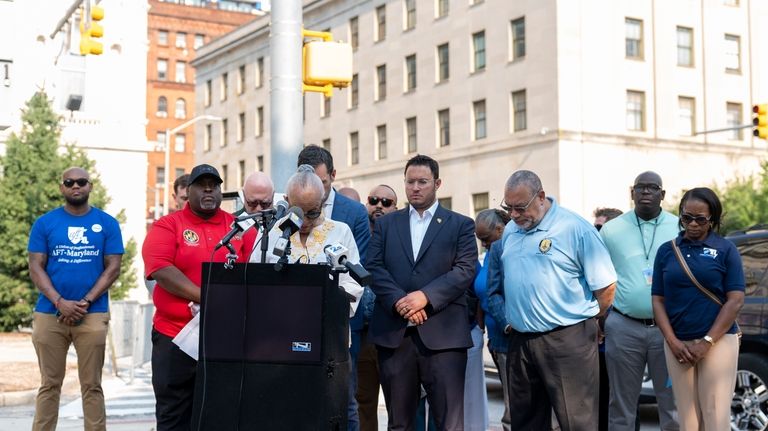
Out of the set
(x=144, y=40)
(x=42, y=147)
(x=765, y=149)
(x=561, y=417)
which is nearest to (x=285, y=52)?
(x=561, y=417)

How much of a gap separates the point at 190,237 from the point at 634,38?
4235 centimetres

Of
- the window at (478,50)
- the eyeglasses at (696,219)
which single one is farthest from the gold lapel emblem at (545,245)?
the window at (478,50)

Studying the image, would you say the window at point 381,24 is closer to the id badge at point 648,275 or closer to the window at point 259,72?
the window at point 259,72

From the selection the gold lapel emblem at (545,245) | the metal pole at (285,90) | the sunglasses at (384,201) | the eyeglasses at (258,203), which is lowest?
the gold lapel emblem at (545,245)

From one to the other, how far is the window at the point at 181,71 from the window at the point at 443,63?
56.3 metres

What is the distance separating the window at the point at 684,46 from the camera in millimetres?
48562

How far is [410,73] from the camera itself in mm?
54438

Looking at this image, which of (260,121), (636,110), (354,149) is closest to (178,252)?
(636,110)

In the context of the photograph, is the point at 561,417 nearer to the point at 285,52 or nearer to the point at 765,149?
the point at 285,52

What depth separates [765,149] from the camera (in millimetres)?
50500

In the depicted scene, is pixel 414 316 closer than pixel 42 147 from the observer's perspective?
Yes

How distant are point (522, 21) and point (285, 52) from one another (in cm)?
3792

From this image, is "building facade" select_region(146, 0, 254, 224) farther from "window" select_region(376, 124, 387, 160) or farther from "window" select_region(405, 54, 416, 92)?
"window" select_region(405, 54, 416, 92)

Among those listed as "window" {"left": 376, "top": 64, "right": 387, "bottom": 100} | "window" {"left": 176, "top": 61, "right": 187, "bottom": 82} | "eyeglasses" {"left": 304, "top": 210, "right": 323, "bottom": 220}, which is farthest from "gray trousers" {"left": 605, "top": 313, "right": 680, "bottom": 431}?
"window" {"left": 176, "top": 61, "right": 187, "bottom": 82}
